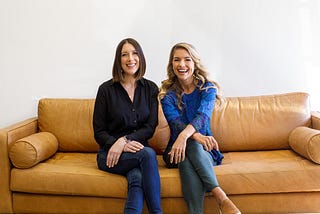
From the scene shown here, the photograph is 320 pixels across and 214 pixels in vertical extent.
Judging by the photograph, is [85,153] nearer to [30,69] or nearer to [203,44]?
[30,69]

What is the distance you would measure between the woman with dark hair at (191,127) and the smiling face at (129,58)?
251 millimetres

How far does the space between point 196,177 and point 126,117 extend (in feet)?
2.00

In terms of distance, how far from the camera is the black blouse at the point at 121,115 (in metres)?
2.22

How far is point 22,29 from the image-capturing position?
297cm

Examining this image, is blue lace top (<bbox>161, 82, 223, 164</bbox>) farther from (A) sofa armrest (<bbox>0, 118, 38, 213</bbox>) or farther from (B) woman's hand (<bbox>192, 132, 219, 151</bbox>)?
(A) sofa armrest (<bbox>0, 118, 38, 213</bbox>)

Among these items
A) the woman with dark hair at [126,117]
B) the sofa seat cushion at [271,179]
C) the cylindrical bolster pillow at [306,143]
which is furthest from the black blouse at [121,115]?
the cylindrical bolster pillow at [306,143]

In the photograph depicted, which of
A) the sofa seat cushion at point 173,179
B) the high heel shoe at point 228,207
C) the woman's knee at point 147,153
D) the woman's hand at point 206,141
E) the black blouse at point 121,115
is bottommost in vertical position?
the high heel shoe at point 228,207

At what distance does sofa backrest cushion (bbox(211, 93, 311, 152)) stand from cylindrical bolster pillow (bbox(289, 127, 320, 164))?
0.13 m

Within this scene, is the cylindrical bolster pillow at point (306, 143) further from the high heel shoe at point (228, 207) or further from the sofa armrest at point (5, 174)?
the sofa armrest at point (5, 174)

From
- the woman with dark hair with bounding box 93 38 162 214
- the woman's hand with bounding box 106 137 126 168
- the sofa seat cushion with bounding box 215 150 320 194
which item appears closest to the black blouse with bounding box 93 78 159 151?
the woman with dark hair with bounding box 93 38 162 214

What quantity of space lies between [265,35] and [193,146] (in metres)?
1.38

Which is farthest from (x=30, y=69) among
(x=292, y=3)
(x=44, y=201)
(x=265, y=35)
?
(x=292, y=3)

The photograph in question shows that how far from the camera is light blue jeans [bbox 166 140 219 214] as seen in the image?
1.93 meters

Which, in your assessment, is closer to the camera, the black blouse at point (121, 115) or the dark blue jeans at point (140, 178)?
the dark blue jeans at point (140, 178)
